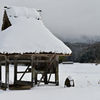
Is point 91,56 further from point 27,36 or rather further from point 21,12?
point 27,36

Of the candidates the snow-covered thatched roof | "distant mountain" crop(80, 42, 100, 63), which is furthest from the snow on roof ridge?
"distant mountain" crop(80, 42, 100, 63)

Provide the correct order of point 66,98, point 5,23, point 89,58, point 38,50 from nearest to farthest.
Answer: point 66,98 → point 38,50 → point 5,23 → point 89,58

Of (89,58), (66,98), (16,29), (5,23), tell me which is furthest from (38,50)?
(89,58)

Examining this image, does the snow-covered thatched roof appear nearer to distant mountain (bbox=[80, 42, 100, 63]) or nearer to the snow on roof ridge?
the snow on roof ridge

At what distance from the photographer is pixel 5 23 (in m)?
14.9

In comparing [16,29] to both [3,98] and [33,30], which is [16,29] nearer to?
[33,30]

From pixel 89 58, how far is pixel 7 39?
5591 cm

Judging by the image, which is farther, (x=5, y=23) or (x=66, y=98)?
(x=5, y=23)

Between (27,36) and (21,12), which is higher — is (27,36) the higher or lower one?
the lower one

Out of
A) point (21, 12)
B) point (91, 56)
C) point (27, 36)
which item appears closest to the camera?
point (27, 36)

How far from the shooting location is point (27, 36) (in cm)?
1230

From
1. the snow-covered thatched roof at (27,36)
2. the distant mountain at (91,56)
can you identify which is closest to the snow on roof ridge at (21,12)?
the snow-covered thatched roof at (27,36)

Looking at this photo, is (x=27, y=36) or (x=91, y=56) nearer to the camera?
(x=27, y=36)

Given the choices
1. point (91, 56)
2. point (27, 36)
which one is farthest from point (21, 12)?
point (91, 56)
